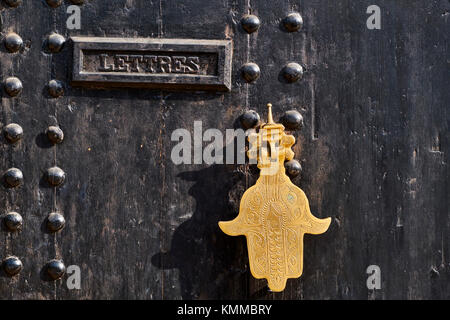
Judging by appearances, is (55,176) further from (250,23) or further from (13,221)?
(250,23)

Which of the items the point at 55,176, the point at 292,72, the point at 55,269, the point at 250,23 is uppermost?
the point at 250,23

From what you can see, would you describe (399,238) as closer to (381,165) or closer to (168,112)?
(381,165)

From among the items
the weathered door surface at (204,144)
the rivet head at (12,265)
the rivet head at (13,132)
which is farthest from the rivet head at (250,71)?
the rivet head at (12,265)

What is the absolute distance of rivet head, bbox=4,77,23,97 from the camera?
1.23 m

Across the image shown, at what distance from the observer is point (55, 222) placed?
1.22 m

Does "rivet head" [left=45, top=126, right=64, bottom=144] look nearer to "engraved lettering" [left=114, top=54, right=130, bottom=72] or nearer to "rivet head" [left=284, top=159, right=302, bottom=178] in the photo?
"engraved lettering" [left=114, top=54, right=130, bottom=72]

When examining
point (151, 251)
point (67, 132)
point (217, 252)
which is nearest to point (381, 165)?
point (217, 252)

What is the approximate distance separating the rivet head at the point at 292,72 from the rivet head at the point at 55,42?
0.50m

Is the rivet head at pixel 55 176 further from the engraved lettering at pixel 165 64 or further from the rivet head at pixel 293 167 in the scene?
the rivet head at pixel 293 167

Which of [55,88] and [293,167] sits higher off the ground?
[55,88]

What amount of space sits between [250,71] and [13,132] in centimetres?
54

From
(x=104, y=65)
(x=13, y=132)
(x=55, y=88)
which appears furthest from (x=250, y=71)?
(x=13, y=132)

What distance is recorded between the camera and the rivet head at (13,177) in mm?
1220

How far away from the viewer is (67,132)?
1.24m
